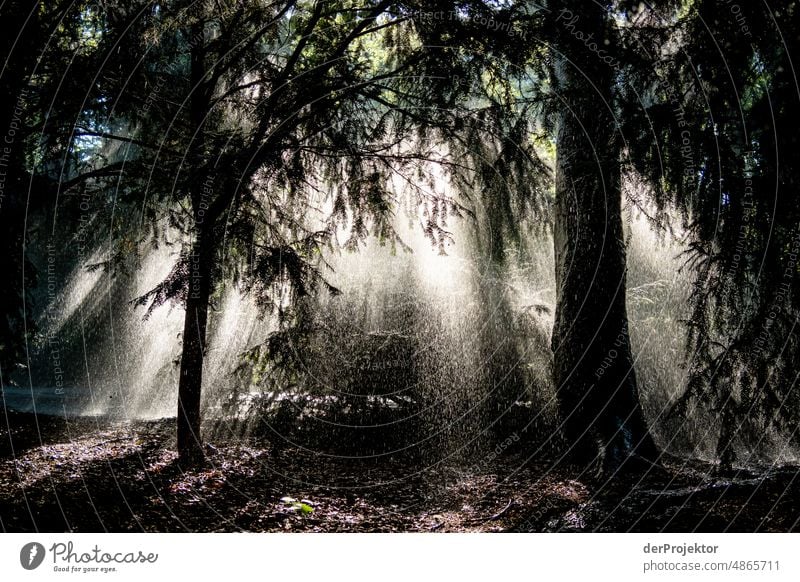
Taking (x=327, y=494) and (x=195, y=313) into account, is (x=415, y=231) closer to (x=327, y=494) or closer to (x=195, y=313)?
(x=195, y=313)

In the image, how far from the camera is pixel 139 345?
11.2 meters

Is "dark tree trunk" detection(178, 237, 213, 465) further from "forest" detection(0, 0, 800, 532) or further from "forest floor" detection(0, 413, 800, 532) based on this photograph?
"forest floor" detection(0, 413, 800, 532)

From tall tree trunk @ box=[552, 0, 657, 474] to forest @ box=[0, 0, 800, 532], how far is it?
1.2 inches

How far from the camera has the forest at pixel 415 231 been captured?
443 centimetres

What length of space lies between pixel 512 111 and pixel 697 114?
1879mm

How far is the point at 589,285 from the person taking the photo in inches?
238

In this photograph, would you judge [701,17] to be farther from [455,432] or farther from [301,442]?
[301,442]

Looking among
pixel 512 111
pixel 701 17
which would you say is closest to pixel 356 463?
pixel 512 111

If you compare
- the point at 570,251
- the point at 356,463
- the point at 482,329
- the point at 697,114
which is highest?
the point at 697,114
